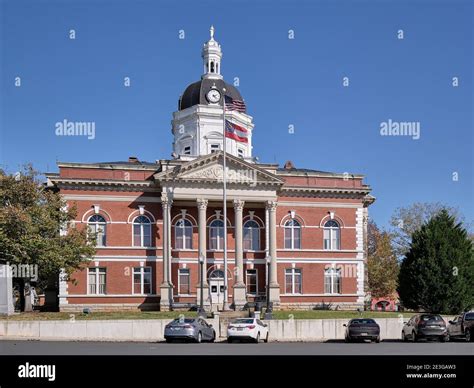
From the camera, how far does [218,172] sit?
61312 mm

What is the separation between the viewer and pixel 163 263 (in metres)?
60.8

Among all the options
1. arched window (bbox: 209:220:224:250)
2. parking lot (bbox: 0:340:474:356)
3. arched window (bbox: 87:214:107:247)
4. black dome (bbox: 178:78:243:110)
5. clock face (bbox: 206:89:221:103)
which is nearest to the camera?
parking lot (bbox: 0:340:474:356)

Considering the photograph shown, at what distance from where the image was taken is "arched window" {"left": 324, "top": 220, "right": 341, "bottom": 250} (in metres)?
65.8

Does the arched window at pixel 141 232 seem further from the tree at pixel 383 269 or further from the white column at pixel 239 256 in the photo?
the tree at pixel 383 269

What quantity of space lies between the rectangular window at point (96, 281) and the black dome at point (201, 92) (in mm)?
19958

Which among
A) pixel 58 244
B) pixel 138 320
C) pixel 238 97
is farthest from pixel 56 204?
pixel 238 97

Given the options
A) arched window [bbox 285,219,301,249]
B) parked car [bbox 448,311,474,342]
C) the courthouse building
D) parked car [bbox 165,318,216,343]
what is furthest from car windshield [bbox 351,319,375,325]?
arched window [bbox 285,219,301,249]

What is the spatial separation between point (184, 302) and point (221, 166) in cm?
1160

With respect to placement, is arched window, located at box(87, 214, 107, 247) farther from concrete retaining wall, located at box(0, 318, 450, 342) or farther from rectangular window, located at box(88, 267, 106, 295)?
concrete retaining wall, located at box(0, 318, 450, 342)

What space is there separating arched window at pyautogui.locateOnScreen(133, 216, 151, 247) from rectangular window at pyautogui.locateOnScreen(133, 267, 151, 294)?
6.78 feet

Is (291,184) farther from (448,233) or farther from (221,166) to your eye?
(448,233)

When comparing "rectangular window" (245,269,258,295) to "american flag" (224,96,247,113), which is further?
"rectangular window" (245,269,258,295)

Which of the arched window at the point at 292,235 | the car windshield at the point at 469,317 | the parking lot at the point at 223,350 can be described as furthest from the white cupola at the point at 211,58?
the parking lot at the point at 223,350

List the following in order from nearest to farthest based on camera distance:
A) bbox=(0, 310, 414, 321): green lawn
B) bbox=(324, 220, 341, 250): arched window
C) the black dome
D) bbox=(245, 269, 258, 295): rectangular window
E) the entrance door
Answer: bbox=(0, 310, 414, 321): green lawn
the entrance door
bbox=(245, 269, 258, 295): rectangular window
bbox=(324, 220, 341, 250): arched window
the black dome
